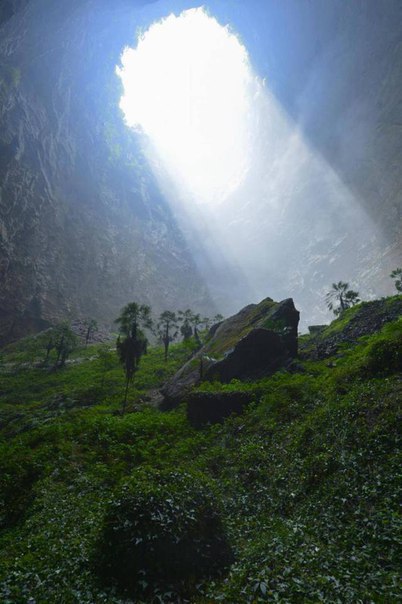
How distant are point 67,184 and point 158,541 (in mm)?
167235

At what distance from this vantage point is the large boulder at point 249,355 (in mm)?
34875

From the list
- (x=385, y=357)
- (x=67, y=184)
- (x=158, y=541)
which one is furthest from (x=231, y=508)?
(x=67, y=184)

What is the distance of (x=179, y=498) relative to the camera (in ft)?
37.8

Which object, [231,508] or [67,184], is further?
[67,184]

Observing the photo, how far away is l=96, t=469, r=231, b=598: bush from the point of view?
379 inches

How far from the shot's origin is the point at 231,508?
44.8 ft

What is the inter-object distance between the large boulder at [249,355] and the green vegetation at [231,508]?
1112 cm

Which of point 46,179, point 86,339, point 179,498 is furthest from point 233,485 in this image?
point 46,179

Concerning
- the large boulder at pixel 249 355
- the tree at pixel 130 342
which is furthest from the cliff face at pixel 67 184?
the large boulder at pixel 249 355

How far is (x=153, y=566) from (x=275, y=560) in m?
3.25

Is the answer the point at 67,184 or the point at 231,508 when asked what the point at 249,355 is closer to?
the point at 231,508

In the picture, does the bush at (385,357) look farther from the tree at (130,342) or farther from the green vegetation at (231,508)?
the tree at (130,342)

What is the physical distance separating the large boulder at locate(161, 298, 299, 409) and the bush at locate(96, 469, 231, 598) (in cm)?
2223

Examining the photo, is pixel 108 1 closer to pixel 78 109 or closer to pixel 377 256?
pixel 78 109
